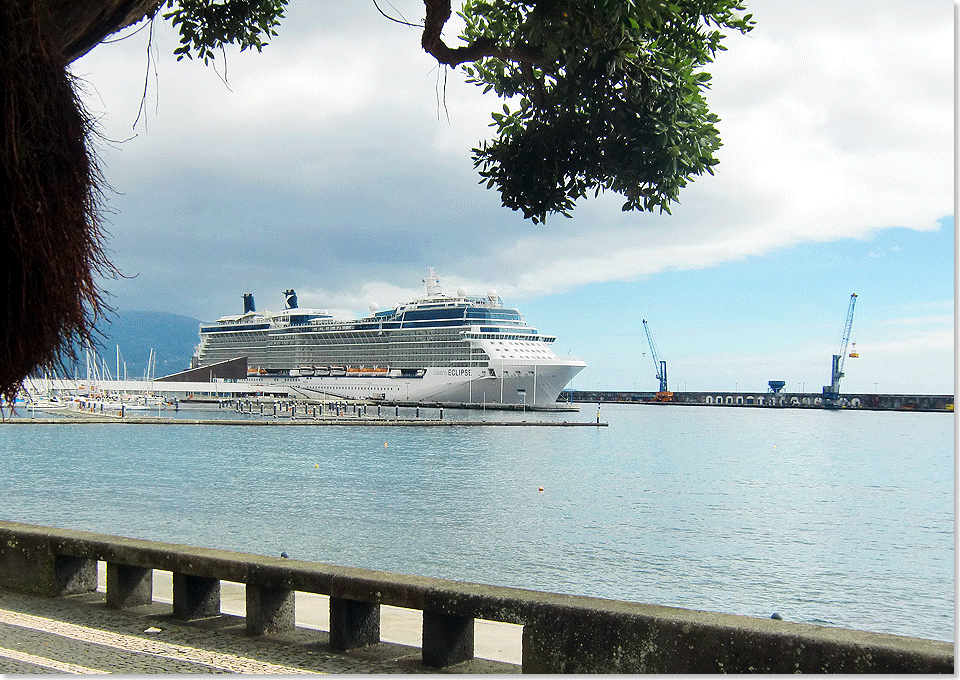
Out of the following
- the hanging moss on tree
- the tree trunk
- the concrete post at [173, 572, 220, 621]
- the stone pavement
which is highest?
the tree trunk

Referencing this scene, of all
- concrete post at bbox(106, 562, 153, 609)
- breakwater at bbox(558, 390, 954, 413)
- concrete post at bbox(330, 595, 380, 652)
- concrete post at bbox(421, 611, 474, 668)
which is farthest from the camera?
breakwater at bbox(558, 390, 954, 413)

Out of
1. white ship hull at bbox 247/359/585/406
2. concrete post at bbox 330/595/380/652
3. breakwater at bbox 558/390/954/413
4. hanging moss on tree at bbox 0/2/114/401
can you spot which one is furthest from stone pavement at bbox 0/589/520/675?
breakwater at bbox 558/390/954/413

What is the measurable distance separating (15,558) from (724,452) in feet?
181

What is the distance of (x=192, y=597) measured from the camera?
4707 millimetres

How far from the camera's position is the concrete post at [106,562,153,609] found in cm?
489

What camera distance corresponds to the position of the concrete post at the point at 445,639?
3.91 metres

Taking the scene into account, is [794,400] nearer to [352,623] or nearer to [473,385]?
[473,385]

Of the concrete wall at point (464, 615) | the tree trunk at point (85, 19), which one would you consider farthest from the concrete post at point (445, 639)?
the tree trunk at point (85, 19)

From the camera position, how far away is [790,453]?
58.3 m

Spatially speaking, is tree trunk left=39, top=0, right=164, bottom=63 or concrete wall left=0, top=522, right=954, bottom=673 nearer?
tree trunk left=39, top=0, right=164, bottom=63

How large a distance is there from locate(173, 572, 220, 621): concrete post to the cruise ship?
7484cm

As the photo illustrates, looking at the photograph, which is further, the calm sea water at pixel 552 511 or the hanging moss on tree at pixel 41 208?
the calm sea water at pixel 552 511

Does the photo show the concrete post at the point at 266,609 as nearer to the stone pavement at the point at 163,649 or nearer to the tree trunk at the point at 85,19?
the stone pavement at the point at 163,649

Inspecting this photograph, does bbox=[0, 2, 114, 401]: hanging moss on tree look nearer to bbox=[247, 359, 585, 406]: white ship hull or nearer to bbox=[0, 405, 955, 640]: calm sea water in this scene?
bbox=[0, 405, 955, 640]: calm sea water
